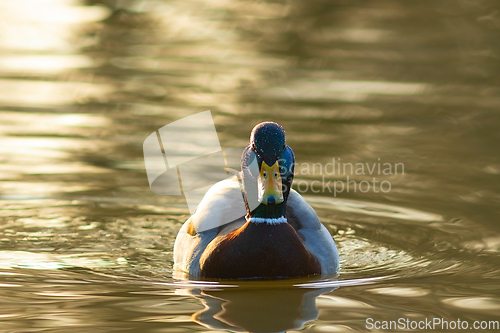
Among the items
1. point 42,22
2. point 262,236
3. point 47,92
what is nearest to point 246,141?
point 47,92

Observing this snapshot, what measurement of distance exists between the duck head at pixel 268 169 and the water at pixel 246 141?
615mm

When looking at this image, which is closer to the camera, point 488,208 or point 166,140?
point 488,208

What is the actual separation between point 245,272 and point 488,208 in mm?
3127

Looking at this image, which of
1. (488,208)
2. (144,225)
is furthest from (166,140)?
(488,208)

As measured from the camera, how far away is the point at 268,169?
6.20 m

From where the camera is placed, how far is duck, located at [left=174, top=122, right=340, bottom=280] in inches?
247

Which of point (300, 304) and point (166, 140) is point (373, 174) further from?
point (300, 304)

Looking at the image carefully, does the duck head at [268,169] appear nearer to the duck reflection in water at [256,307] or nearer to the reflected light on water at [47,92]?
the duck reflection in water at [256,307]

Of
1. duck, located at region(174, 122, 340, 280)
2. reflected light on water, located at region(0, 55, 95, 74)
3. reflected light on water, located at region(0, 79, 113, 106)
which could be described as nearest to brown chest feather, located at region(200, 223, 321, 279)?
duck, located at region(174, 122, 340, 280)

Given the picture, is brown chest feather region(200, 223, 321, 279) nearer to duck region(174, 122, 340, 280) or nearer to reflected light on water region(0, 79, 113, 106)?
duck region(174, 122, 340, 280)

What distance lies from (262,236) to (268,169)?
22.0 inches

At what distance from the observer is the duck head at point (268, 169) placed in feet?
20.4

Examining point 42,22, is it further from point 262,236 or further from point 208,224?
point 262,236

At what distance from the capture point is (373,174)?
9484 millimetres
